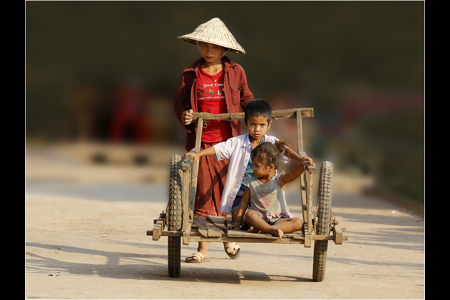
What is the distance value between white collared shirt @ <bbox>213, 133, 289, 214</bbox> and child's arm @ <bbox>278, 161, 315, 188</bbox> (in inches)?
16.7

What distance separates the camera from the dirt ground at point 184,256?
16.7 ft

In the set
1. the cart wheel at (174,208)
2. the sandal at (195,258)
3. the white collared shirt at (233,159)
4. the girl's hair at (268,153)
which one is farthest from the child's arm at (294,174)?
the sandal at (195,258)

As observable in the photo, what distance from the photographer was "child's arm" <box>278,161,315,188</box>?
16.6ft

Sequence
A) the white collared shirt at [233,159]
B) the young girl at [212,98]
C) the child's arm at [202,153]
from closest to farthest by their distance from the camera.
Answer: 1. the child's arm at [202,153]
2. the white collared shirt at [233,159]
3. the young girl at [212,98]

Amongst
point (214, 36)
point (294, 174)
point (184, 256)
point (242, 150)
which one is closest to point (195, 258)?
point (184, 256)

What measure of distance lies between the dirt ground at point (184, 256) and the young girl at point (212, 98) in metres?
0.63

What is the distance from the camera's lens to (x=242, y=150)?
18.5 feet

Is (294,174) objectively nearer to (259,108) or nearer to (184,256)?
(259,108)

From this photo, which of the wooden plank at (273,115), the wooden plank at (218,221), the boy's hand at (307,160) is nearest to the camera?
the boy's hand at (307,160)

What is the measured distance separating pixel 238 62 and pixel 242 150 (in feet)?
27.9

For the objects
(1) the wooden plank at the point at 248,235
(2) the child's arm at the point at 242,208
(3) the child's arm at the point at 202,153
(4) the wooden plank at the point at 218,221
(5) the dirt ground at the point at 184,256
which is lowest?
(5) the dirt ground at the point at 184,256

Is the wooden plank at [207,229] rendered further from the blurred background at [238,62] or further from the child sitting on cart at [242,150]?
the blurred background at [238,62]

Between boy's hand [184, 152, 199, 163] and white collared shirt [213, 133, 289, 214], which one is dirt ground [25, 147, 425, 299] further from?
boy's hand [184, 152, 199, 163]

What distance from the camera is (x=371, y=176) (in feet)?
52.6
